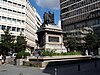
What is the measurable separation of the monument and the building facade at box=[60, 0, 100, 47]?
44.2m

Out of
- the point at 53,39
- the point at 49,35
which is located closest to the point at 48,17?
the point at 49,35

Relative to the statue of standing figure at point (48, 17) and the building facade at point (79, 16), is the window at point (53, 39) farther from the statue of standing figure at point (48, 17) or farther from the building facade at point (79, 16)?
the building facade at point (79, 16)

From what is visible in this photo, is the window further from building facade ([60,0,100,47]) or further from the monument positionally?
building facade ([60,0,100,47])

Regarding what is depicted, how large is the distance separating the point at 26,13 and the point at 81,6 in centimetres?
2240

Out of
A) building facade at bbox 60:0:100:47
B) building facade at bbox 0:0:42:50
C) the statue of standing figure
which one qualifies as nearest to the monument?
the statue of standing figure

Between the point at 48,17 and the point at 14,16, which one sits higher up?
the point at 14,16

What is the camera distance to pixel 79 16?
8731 centimetres

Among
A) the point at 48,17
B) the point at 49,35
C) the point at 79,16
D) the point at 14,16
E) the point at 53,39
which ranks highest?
the point at 79,16

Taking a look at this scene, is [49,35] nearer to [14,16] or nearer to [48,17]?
[48,17]

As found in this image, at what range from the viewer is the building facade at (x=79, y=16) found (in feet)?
262

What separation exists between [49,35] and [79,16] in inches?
2153

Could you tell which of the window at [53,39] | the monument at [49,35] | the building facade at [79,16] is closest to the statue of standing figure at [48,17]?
the monument at [49,35]

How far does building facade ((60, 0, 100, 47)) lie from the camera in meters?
79.9

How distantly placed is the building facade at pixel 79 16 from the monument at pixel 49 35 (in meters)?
44.2
